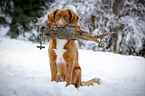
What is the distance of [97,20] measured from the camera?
18.4ft

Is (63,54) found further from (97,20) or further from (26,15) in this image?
(26,15)

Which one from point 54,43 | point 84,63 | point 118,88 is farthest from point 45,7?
point 118,88

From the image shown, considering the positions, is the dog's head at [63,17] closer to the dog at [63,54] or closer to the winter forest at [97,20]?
the dog at [63,54]

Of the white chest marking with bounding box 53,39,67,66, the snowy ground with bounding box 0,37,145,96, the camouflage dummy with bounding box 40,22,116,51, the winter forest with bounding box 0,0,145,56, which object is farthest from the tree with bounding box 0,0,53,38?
the camouflage dummy with bounding box 40,22,116,51

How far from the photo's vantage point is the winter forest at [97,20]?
16.1 ft

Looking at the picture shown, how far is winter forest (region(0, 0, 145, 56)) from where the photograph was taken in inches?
193

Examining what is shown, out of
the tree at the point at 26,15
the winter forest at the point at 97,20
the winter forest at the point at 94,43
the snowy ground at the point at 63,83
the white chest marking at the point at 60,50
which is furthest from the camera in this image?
the tree at the point at 26,15

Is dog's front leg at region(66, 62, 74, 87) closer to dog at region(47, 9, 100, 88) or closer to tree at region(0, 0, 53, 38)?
dog at region(47, 9, 100, 88)

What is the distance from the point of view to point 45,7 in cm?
579

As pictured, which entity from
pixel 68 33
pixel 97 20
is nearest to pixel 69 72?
pixel 68 33

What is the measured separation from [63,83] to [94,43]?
4.13 m

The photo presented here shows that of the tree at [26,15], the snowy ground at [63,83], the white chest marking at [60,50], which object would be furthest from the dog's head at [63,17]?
the tree at [26,15]

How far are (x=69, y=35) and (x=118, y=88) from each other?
108 centimetres

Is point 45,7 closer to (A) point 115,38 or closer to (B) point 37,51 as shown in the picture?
(B) point 37,51
